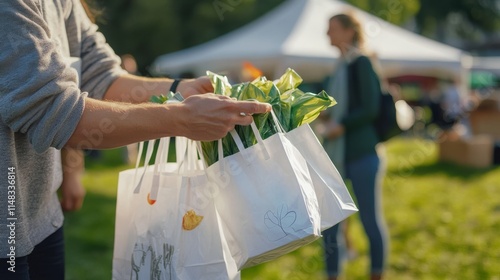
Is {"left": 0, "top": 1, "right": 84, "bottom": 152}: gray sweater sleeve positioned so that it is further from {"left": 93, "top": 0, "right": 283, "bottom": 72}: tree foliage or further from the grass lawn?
{"left": 93, "top": 0, "right": 283, "bottom": 72}: tree foliage

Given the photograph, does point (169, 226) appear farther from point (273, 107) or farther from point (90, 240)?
point (90, 240)

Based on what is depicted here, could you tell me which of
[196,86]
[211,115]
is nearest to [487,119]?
[196,86]

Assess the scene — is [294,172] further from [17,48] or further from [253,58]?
[253,58]

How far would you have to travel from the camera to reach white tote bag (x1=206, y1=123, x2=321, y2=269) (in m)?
1.58

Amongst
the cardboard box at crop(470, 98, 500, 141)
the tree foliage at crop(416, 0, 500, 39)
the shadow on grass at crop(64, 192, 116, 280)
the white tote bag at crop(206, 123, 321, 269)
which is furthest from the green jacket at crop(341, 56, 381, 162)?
the tree foliage at crop(416, 0, 500, 39)

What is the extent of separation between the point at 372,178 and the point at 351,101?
48 cm

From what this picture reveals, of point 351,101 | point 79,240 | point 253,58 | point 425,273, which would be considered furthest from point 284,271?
point 253,58

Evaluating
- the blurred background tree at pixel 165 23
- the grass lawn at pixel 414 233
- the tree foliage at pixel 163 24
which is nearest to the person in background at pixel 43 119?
the grass lawn at pixel 414 233

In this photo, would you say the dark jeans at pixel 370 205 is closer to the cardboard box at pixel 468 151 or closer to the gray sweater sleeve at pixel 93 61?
the gray sweater sleeve at pixel 93 61

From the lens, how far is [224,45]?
11406 millimetres

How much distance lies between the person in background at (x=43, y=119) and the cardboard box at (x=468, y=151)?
8.51 meters

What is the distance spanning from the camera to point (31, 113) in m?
1.49

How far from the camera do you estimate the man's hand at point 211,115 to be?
5.05 feet

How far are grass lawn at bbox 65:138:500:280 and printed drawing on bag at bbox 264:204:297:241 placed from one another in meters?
2.96
